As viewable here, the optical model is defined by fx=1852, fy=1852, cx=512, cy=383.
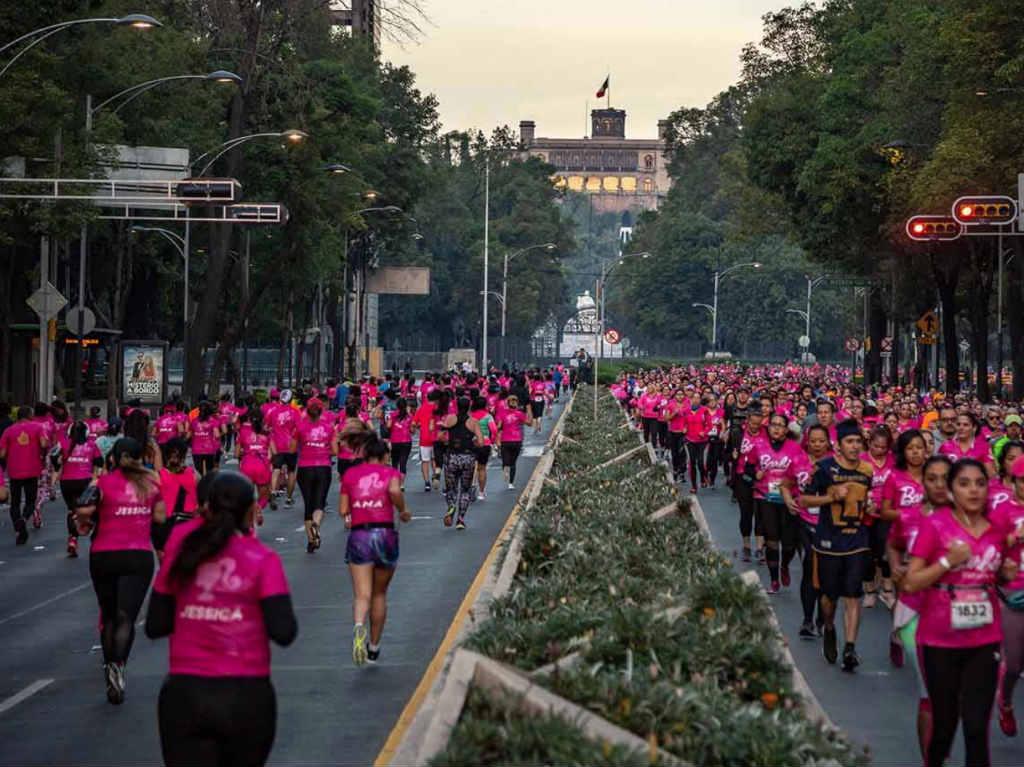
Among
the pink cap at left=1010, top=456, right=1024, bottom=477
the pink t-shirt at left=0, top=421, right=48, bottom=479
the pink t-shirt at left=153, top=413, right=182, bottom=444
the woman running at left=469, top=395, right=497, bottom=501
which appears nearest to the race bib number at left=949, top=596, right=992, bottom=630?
the pink cap at left=1010, top=456, right=1024, bottom=477

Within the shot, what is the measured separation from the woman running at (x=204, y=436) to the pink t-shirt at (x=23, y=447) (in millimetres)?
3694

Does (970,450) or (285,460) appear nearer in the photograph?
(970,450)

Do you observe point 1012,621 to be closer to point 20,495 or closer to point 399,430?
point 20,495

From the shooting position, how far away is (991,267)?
52438 mm

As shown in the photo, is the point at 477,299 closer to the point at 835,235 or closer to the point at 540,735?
the point at 835,235

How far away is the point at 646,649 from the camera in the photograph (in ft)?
30.9

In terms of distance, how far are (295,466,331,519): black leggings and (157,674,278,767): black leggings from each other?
14249mm

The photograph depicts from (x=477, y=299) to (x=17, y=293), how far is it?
74.7 metres

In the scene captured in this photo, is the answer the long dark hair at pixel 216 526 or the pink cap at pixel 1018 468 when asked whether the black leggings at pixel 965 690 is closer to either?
the pink cap at pixel 1018 468

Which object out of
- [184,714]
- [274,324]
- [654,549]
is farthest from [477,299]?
[184,714]

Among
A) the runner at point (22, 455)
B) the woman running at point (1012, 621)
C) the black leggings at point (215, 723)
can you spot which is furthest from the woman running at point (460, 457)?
the black leggings at point (215, 723)

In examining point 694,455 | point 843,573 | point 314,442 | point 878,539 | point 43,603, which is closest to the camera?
point 843,573

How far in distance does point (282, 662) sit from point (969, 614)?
618 centimetres

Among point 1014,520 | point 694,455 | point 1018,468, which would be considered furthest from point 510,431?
point 1014,520
